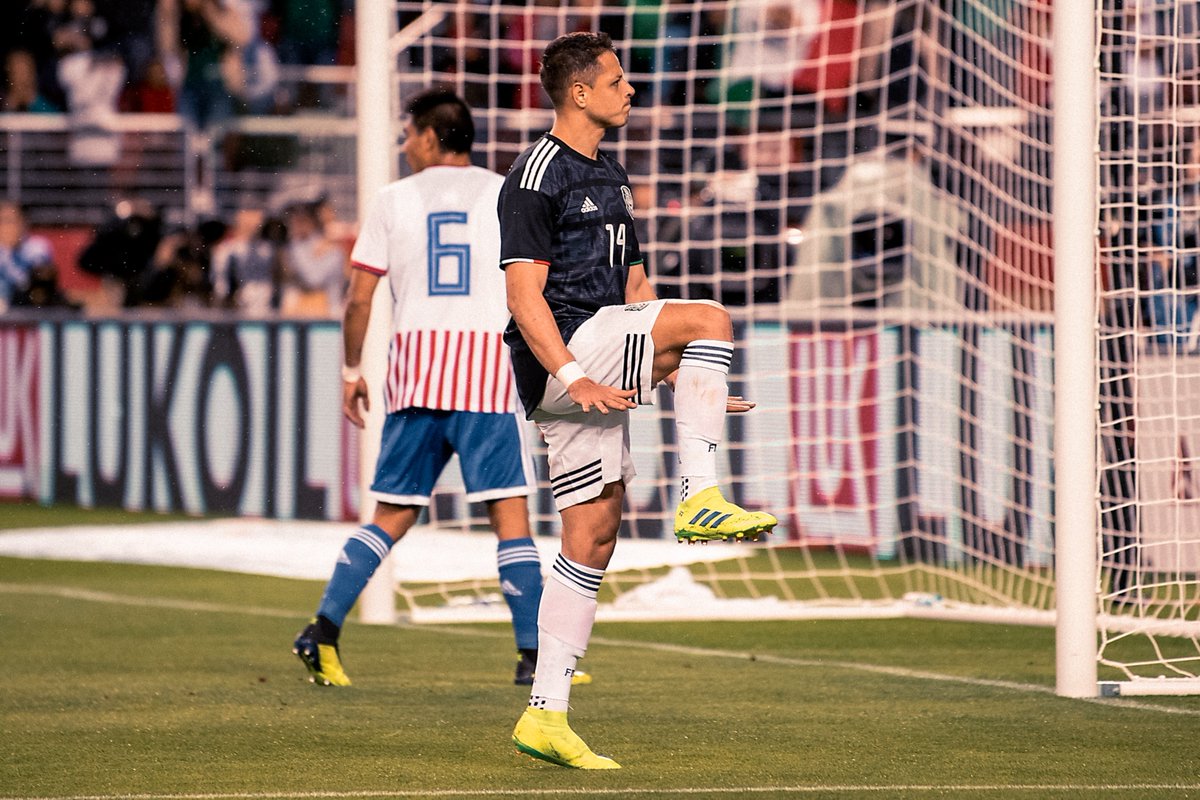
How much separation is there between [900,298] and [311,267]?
5.10m

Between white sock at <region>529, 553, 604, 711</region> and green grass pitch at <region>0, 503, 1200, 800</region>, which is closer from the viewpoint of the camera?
green grass pitch at <region>0, 503, 1200, 800</region>

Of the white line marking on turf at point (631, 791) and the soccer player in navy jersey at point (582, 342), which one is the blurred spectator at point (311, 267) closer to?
the soccer player in navy jersey at point (582, 342)

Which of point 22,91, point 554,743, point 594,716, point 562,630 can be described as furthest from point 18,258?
point 554,743

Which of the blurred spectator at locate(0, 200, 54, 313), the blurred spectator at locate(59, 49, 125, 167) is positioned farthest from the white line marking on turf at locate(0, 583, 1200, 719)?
the blurred spectator at locate(59, 49, 125, 167)

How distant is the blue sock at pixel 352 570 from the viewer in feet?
23.0

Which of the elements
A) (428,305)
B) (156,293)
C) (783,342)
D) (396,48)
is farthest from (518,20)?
(428,305)

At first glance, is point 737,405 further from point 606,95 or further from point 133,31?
point 133,31

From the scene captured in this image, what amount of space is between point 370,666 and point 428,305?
4.50 ft

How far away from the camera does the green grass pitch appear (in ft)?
16.3

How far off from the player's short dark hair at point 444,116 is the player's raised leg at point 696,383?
239 centimetres

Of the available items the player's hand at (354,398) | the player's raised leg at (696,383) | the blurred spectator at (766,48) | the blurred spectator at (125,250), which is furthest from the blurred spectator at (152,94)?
the player's raised leg at (696,383)

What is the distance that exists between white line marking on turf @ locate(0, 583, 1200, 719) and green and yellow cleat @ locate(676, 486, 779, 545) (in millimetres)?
2073

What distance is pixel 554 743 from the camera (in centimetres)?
512

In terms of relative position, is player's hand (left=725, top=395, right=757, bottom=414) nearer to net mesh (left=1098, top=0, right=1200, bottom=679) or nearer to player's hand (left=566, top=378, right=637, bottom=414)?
player's hand (left=566, top=378, right=637, bottom=414)
